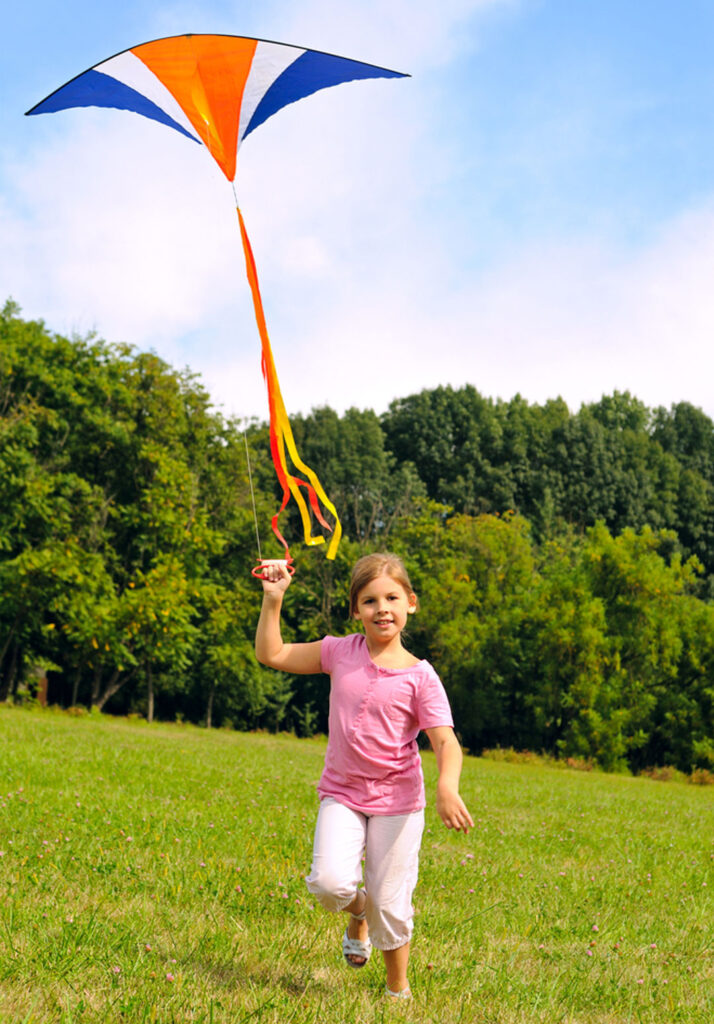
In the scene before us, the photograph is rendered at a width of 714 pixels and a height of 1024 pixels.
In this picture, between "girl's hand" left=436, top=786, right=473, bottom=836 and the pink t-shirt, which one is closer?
"girl's hand" left=436, top=786, right=473, bottom=836

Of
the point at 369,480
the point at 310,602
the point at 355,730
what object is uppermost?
the point at 369,480

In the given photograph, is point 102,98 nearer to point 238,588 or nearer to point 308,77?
point 308,77

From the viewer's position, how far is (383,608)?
4465 millimetres

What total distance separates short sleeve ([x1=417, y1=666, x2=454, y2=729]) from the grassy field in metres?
1.25

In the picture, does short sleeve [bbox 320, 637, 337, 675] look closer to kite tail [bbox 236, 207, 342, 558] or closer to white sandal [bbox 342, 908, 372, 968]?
kite tail [bbox 236, 207, 342, 558]

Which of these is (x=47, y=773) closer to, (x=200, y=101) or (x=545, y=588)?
(x=200, y=101)

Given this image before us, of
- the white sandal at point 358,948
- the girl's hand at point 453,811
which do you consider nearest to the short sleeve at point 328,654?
the girl's hand at point 453,811

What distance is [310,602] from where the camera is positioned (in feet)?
147

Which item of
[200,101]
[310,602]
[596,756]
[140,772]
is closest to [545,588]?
[596,756]

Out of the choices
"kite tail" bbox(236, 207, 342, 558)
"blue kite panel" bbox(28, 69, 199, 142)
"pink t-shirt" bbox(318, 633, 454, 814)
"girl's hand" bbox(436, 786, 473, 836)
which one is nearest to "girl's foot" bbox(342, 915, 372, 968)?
"pink t-shirt" bbox(318, 633, 454, 814)

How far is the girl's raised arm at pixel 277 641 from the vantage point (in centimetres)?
449

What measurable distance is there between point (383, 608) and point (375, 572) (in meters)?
0.19

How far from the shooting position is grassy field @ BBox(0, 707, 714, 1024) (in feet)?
13.2

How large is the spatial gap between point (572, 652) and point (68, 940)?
117ft
